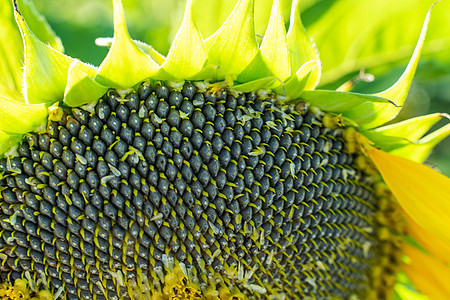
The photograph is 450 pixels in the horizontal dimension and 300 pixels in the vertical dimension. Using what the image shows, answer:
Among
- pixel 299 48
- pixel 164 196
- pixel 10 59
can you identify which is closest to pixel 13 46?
pixel 10 59

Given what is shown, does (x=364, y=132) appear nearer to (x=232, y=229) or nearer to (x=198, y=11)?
(x=232, y=229)

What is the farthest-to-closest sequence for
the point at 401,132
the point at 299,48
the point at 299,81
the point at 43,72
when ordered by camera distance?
the point at 401,132, the point at 299,48, the point at 299,81, the point at 43,72

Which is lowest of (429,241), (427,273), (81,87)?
(427,273)

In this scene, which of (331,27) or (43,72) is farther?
(331,27)

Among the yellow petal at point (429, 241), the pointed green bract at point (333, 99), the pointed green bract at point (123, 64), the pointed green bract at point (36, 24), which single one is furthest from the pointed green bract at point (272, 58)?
the pointed green bract at point (36, 24)

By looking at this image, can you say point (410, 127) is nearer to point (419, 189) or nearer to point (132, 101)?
point (419, 189)

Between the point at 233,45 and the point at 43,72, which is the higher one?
the point at 233,45
